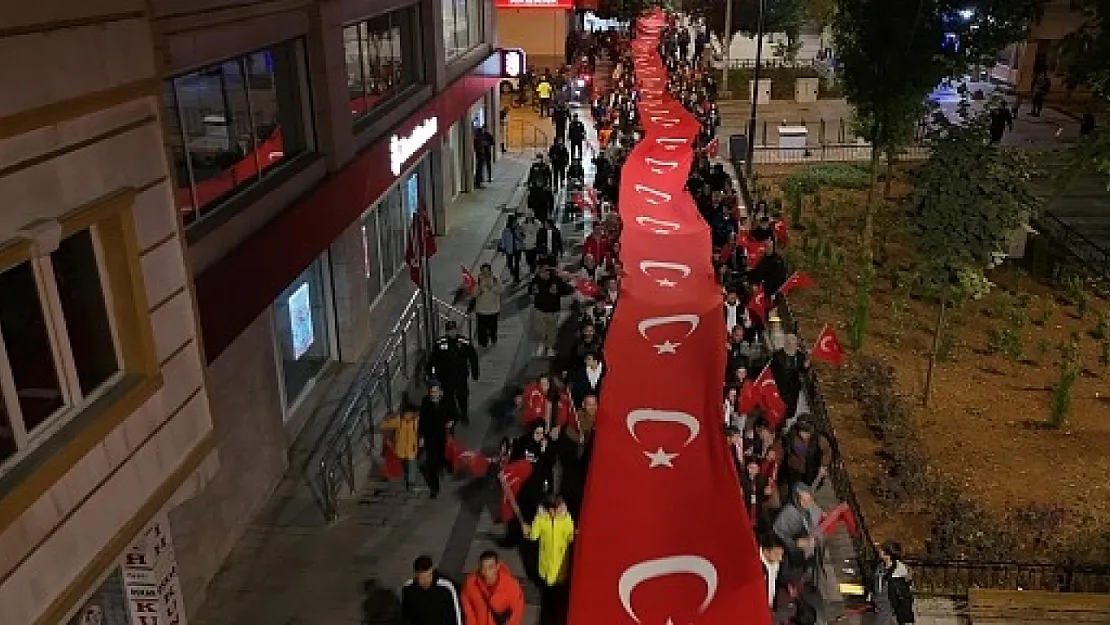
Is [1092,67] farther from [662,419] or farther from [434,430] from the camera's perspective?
[434,430]

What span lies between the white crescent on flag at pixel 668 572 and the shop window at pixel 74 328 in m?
4.71

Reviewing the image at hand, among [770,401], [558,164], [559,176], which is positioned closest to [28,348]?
[770,401]

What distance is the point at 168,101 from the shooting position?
10.3 meters

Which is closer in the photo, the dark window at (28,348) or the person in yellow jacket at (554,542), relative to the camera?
the dark window at (28,348)

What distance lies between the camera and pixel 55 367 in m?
6.00

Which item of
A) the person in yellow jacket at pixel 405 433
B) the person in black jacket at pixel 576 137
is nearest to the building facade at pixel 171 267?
the person in yellow jacket at pixel 405 433

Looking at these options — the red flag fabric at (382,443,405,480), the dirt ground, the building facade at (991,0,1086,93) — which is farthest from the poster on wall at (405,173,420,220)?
the building facade at (991,0,1086,93)

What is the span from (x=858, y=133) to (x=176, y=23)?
17.6 m

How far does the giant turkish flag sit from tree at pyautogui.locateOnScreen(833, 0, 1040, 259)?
16.6ft

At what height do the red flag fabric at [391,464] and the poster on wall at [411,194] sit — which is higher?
the poster on wall at [411,194]

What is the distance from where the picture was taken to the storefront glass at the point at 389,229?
18.2 meters

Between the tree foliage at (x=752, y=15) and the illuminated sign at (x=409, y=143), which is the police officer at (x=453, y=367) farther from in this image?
the tree foliage at (x=752, y=15)

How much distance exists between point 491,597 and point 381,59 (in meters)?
12.3

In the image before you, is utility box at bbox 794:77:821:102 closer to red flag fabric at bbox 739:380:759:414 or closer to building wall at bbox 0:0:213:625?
red flag fabric at bbox 739:380:759:414
